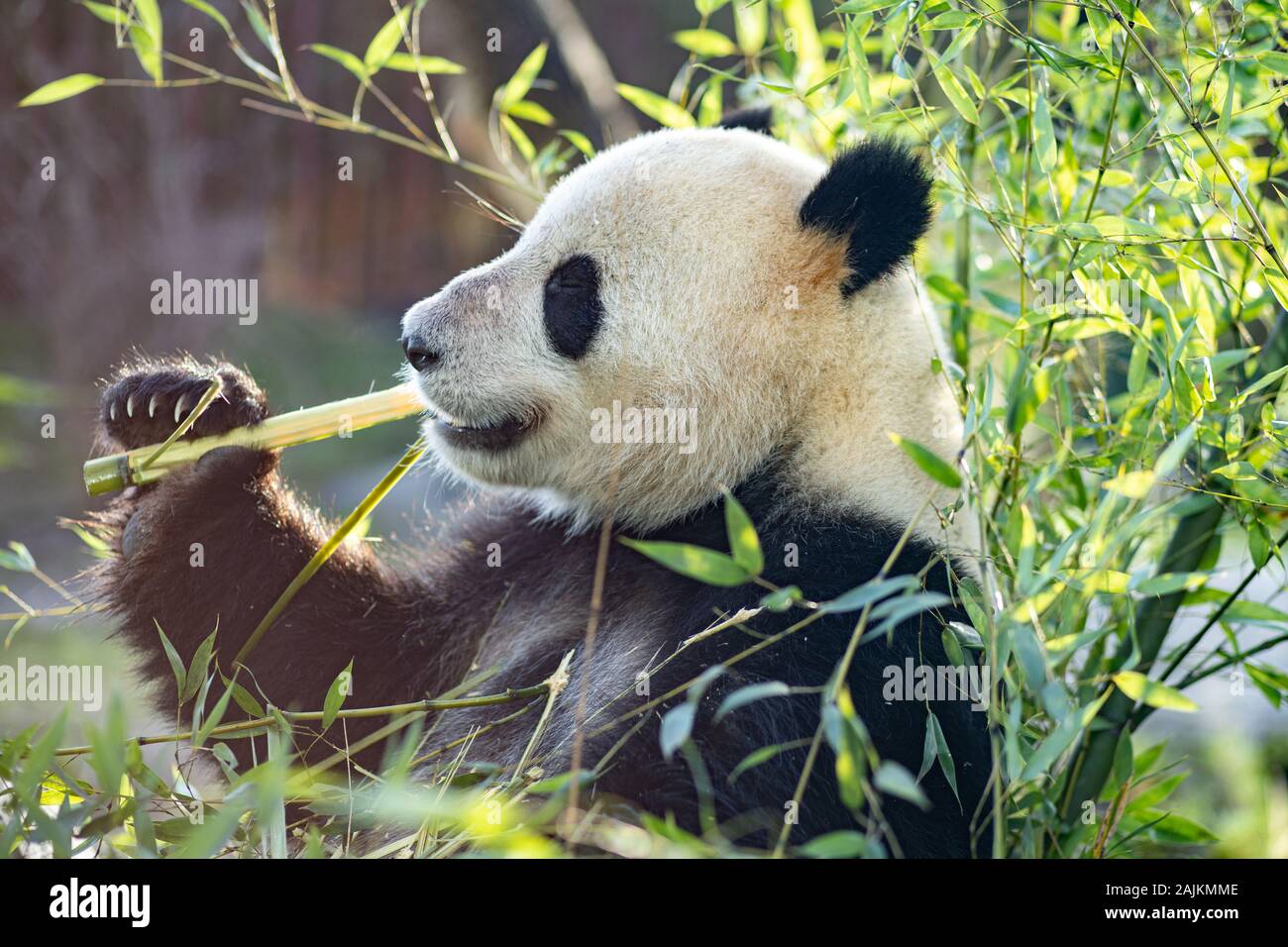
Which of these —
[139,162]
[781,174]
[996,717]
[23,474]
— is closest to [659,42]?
[139,162]

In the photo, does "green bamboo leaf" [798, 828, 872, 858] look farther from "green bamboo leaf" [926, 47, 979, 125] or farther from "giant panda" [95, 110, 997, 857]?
"green bamboo leaf" [926, 47, 979, 125]

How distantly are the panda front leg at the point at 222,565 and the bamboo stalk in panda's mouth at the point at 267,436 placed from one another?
0.09 feet

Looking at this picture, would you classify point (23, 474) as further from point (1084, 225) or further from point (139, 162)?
point (1084, 225)

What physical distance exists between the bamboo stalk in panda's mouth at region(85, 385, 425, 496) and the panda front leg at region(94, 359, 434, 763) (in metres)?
0.03

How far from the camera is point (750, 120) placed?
2910mm

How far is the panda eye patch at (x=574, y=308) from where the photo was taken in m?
2.41

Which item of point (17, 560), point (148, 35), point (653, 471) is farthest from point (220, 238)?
point (653, 471)

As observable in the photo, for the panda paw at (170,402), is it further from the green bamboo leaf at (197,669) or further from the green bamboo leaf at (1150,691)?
the green bamboo leaf at (1150,691)

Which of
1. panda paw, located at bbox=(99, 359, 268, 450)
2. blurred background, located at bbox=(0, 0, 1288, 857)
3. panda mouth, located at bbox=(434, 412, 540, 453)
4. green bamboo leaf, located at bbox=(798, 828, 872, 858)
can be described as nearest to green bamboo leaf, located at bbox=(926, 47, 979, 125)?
panda mouth, located at bbox=(434, 412, 540, 453)

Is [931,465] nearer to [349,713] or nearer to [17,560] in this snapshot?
[349,713]

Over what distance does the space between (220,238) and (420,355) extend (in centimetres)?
711

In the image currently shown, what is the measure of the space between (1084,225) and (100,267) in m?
7.64

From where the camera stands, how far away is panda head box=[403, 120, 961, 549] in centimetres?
229

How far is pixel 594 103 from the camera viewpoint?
3.97m
